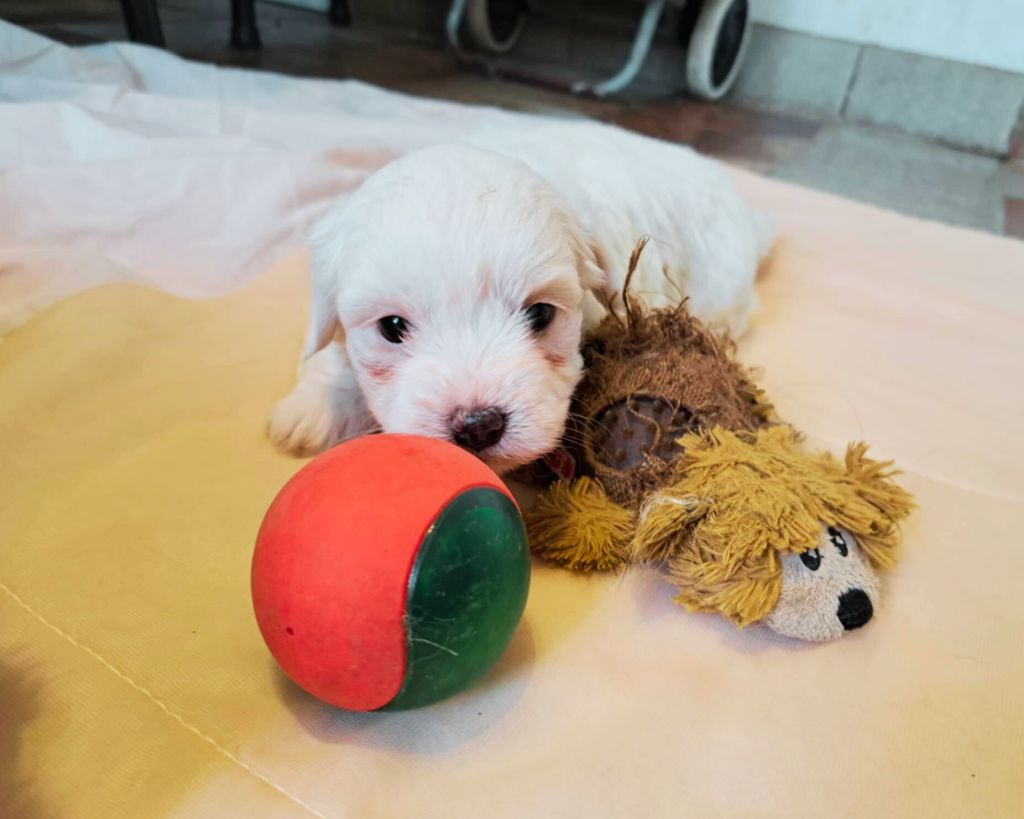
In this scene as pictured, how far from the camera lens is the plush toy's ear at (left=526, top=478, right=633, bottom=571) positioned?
1260mm

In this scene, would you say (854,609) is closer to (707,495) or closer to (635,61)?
(707,495)

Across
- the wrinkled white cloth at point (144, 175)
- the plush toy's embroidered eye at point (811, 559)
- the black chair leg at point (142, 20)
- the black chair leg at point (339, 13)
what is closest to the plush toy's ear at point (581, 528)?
the plush toy's embroidered eye at point (811, 559)

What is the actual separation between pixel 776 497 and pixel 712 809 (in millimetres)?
414

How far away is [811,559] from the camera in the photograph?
1.13 meters

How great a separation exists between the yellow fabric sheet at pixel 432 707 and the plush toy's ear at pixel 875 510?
0.09 metres

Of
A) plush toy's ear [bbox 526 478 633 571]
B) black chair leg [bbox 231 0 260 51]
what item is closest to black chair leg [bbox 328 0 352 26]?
black chair leg [bbox 231 0 260 51]

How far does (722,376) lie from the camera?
54.1 inches

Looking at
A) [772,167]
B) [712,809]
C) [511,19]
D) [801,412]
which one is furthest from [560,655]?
[511,19]

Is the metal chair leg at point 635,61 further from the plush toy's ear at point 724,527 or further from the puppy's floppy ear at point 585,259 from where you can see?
the plush toy's ear at point 724,527

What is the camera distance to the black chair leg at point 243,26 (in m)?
4.81

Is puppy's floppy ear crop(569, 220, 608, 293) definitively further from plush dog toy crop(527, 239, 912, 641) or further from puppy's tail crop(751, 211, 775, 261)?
puppy's tail crop(751, 211, 775, 261)

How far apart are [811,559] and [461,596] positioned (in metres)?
0.52

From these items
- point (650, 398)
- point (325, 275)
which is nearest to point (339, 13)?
point (325, 275)

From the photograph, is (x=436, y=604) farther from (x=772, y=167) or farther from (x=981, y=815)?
(x=772, y=167)
